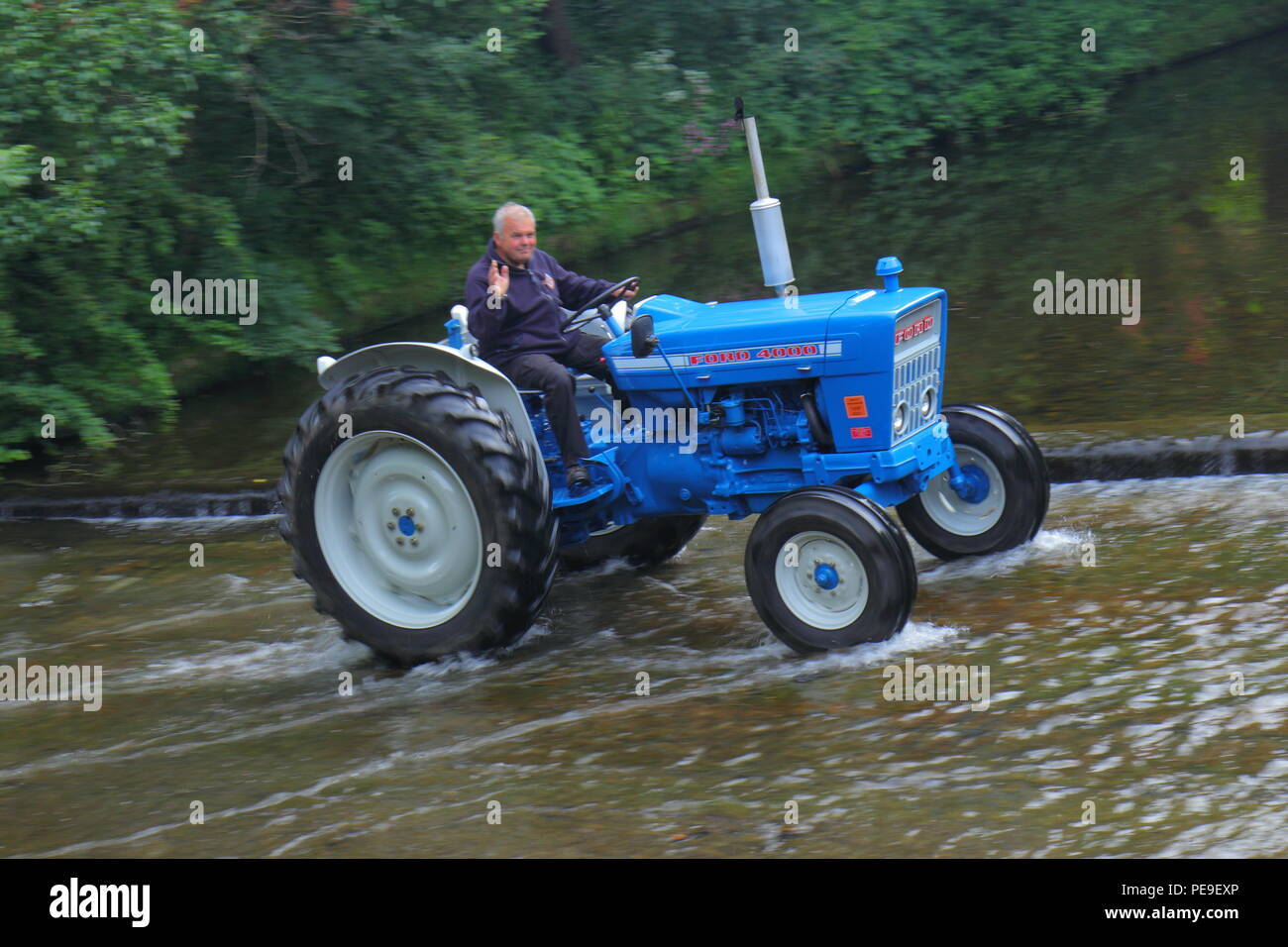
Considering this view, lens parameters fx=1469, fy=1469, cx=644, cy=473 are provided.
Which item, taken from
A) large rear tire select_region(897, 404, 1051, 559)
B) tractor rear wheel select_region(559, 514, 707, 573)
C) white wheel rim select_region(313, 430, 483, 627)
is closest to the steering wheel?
white wheel rim select_region(313, 430, 483, 627)

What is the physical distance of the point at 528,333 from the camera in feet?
20.7

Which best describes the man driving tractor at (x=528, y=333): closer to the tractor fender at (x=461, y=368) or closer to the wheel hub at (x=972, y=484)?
the tractor fender at (x=461, y=368)

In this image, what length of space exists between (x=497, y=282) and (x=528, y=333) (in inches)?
10.4

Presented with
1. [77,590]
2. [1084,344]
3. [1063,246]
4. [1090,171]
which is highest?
[1090,171]

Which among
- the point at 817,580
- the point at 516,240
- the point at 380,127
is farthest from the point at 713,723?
the point at 380,127

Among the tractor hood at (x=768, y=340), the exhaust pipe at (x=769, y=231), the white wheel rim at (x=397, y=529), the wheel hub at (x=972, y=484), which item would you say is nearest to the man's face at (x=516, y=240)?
the tractor hood at (x=768, y=340)

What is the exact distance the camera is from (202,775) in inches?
206

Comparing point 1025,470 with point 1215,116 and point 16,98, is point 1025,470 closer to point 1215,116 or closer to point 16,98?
point 16,98

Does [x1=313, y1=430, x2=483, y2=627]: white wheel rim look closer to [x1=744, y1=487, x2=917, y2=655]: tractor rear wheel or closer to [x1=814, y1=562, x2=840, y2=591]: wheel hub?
[x1=744, y1=487, x2=917, y2=655]: tractor rear wheel

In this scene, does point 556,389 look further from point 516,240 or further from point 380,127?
point 380,127

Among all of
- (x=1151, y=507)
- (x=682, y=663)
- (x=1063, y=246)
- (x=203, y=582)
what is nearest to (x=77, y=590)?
(x=203, y=582)

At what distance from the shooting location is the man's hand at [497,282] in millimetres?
6164

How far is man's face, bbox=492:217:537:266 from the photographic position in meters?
6.27

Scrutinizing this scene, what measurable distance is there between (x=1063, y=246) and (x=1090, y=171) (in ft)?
8.63
